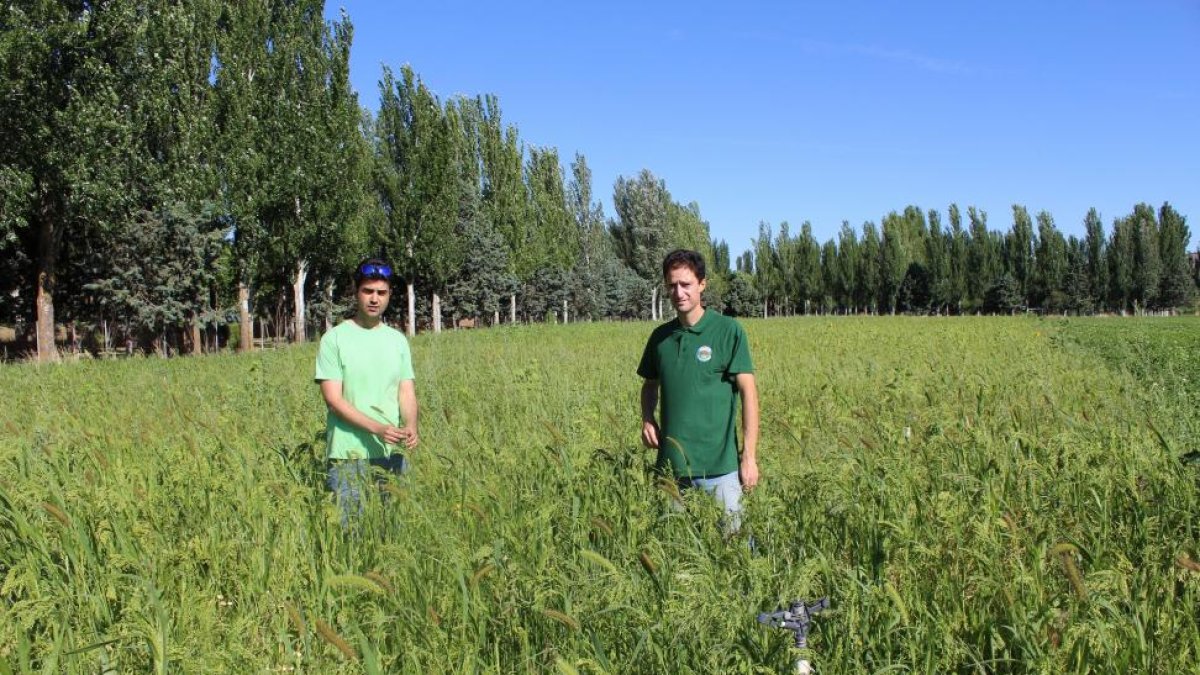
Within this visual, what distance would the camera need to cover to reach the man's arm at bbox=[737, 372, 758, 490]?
3418 mm

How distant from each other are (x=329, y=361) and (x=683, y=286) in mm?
1725

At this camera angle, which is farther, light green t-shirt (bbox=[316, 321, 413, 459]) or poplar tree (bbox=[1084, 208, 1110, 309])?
poplar tree (bbox=[1084, 208, 1110, 309])

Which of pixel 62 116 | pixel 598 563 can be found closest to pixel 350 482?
pixel 598 563

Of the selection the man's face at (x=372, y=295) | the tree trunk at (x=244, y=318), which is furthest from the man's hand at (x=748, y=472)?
the tree trunk at (x=244, y=318)

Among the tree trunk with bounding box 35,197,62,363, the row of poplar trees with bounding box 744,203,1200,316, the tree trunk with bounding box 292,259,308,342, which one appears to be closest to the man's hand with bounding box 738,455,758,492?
the tree trunk with bounding box 35,197,62,363

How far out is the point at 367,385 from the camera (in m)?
3.82

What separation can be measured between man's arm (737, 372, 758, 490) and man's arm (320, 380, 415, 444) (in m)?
1.56

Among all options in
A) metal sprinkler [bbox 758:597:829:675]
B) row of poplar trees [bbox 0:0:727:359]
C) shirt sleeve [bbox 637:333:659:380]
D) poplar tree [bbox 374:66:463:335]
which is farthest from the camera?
poplar tree [bbox 374:66:463:335]

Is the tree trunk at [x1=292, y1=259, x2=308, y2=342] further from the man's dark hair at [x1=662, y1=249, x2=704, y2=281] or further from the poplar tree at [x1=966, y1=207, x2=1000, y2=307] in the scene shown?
the poplar tree at [x1=966, y1=207, x2=1000, y2=307]

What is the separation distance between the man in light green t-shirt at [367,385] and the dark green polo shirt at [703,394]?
1246 millimetres

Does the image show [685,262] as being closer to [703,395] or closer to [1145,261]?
[703,395]

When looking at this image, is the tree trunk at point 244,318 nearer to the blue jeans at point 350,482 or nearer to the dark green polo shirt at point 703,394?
the blue jeans at point 350,482

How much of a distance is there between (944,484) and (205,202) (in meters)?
25.1

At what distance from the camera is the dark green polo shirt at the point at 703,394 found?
3479 mm
